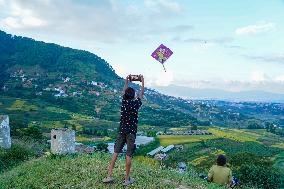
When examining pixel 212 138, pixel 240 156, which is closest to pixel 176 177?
pixel 240 156

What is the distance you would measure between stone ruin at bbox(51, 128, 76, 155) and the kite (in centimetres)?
501

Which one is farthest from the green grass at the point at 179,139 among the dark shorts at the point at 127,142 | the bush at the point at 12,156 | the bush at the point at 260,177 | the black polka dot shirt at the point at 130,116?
the black polka dot shirt at the point at 130,116

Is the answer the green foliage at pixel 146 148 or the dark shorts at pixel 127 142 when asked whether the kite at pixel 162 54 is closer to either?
the dark shorts at pixel 127 142

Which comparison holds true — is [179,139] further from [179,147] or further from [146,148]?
[146,148]

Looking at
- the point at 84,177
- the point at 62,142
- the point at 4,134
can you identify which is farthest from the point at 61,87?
the point at 84,177

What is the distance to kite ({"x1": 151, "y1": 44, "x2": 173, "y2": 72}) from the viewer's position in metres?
17.1

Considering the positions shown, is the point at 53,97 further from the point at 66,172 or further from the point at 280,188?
the point at 66,172

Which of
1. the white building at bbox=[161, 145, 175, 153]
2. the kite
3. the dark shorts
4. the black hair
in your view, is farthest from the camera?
the white building at bbox=[161, 145, 175, 153]

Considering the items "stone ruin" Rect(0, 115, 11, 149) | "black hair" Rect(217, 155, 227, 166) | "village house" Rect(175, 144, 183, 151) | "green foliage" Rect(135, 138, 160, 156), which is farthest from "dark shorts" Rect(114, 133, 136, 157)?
"village house" Rect(175, 144, 183, 151)

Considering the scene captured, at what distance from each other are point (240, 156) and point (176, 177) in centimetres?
3093

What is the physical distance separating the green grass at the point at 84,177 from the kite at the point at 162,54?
5032 millimetres

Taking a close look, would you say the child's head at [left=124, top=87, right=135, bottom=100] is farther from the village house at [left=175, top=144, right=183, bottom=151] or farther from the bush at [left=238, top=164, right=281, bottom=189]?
the village house at [left=175, top=144, right=183, bottom=151]

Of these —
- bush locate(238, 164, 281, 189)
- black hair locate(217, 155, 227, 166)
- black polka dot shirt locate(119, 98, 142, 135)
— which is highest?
black polka dot shirt locate(119, 98, 142, 135)

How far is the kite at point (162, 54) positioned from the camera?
17.1 metres
